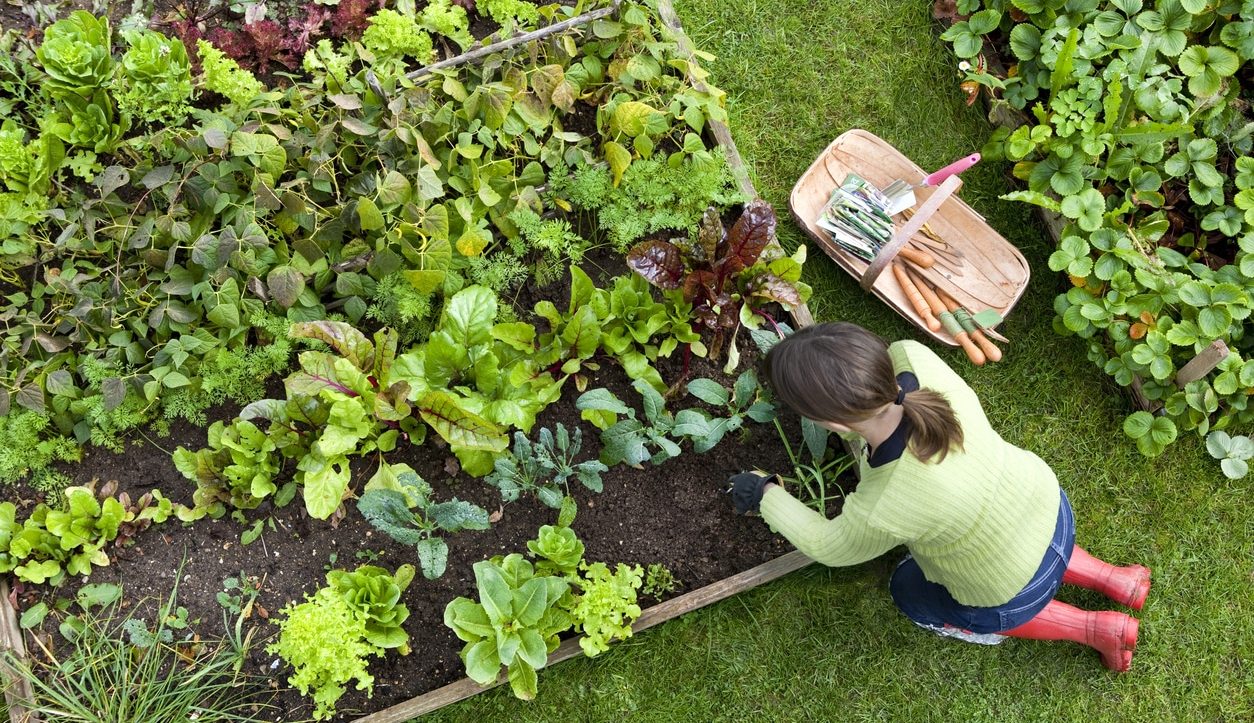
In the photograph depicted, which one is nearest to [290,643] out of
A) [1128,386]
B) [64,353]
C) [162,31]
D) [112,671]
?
[112,671]

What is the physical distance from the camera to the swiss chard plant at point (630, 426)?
2.76 metres

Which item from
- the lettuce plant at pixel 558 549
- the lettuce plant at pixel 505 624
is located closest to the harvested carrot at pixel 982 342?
the lettuce plant at pixel 558 549

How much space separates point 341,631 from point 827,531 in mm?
1415

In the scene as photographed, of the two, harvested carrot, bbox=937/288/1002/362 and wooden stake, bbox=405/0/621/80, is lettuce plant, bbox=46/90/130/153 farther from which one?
harvested carrot, bbox=937/288/1002/362

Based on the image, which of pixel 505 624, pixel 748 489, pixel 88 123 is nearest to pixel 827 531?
pixel 748 489

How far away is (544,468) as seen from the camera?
2.84 m

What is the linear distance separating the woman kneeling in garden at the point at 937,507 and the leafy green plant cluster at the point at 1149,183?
0.71m

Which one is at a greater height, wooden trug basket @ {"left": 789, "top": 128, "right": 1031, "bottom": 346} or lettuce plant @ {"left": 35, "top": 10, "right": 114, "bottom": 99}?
lettuce plant @ {"left": 35, "top": 10, "right": 114, "bottom": 99}

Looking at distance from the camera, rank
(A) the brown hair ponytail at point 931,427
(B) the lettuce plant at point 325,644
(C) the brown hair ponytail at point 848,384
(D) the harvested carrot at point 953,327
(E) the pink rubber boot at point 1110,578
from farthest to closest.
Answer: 1. (D) the harvested carrot at point 953,327
2. (E) the pink rubber boot at point 1110,578
3. (B) the lettuce plant at point 325,644
4. (A) the brown hair ponytail at point 931,427
5. (C) the brown hair ponytail at point 848,384

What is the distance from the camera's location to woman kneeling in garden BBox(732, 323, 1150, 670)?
222cm

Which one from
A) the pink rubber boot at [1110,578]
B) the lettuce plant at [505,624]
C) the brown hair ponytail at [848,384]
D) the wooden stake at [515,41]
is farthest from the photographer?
the pink rubber boot at [1110,578]

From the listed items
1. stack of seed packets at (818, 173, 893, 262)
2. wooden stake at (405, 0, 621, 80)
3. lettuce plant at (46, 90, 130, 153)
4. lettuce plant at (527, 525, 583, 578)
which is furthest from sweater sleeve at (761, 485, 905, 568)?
lettuce plant at (46, 90, 130, 153)

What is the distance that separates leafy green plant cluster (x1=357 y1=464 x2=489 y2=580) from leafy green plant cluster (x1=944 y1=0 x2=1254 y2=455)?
219 cm

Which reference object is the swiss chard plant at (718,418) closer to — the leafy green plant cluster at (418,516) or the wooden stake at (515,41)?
the leafy green plant cluster at (418,516)
